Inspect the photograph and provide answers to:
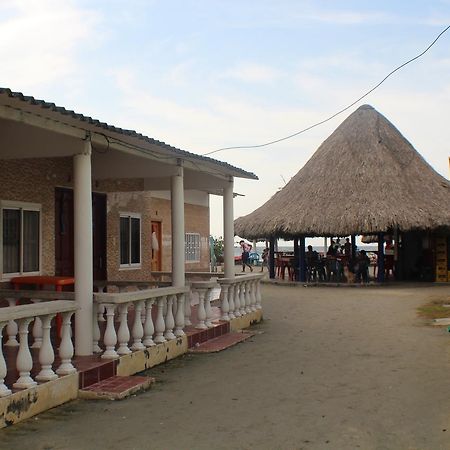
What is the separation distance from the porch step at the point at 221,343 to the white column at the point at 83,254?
2.10m

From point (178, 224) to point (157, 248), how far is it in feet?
22.0

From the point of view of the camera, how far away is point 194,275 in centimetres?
1355

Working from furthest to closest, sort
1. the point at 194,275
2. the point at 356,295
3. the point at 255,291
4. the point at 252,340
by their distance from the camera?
the point at 356,295, the point at 194,275, the point at 255,291, the point at 252,340

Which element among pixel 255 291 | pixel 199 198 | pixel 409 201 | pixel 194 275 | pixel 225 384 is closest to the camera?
pixel 225 384

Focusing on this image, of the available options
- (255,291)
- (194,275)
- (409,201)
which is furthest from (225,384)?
(409,201)

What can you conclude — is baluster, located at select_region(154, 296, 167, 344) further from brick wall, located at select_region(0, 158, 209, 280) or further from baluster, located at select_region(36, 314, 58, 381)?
brick wall, located at select_region(0, 158, 209, 280)

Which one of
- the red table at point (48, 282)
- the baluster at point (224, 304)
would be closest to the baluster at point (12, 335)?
the red table at point (48, 282)

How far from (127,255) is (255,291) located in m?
2.67

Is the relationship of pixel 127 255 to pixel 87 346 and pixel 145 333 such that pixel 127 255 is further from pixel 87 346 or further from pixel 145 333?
pixel 87 346

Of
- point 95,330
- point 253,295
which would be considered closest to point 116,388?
point 95,330

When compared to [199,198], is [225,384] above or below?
below

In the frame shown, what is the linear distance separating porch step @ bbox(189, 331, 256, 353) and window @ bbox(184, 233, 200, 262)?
870 centimetres

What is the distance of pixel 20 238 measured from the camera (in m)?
8.88

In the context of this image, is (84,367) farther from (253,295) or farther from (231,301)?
(253,295)
